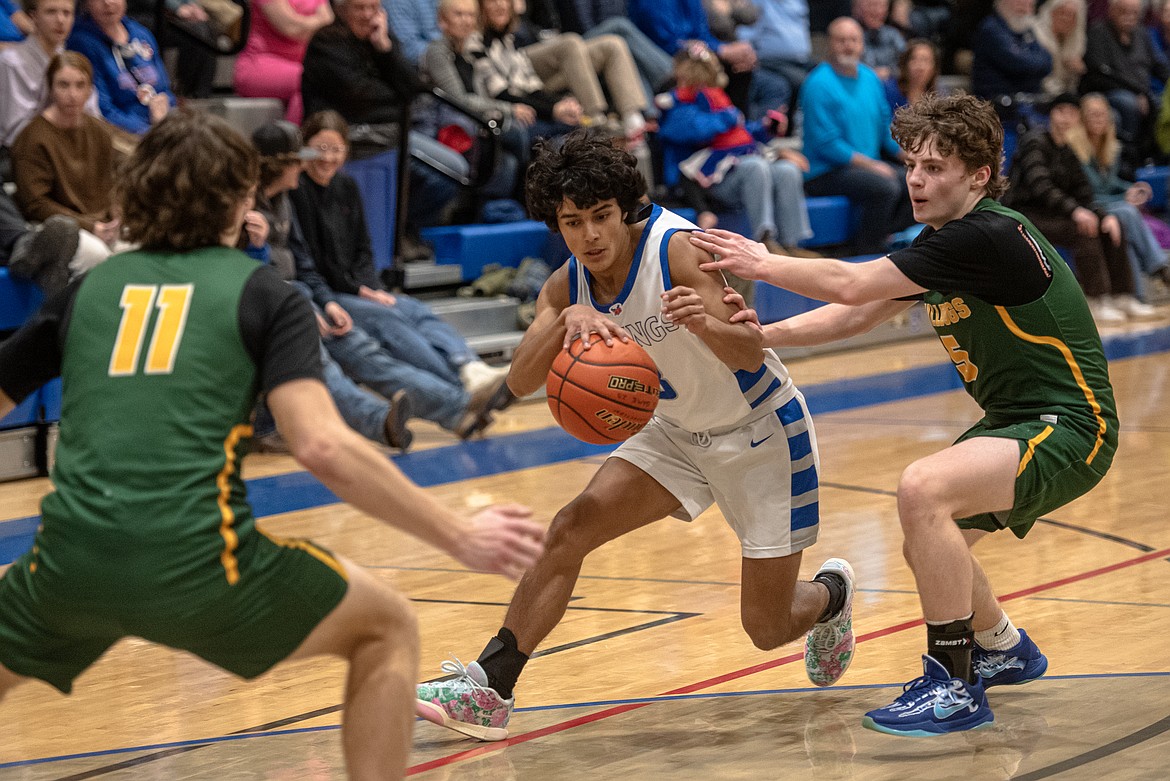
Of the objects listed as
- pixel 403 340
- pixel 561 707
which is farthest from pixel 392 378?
pixel 561 707

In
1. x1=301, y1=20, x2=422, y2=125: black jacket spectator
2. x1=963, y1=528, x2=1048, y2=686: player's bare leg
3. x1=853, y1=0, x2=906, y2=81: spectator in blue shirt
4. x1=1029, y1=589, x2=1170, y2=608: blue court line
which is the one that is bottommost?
x1=853, y1=0, x2=906, y2=81: spectator in blue shirt

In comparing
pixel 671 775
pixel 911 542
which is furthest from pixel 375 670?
pixel 911 542

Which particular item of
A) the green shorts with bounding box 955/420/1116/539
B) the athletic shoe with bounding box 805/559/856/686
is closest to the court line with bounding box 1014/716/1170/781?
the green shorts with bounding box 955/420/1116/539

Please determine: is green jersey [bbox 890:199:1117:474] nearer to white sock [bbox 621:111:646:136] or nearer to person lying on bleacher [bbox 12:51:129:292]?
person lying on bleacher [bbox 12:51:129:292]

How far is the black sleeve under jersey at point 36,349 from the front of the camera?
2.93 m

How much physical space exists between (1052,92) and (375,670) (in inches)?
515

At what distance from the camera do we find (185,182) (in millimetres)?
2871

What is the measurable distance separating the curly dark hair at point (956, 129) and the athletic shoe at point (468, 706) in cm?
185

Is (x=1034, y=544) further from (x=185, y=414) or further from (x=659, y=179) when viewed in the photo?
(x=659, y=179)

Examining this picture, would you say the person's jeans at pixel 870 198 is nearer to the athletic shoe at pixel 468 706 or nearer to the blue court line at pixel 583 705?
the blue court line at pixel 583 705

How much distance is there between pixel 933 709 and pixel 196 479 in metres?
2.11

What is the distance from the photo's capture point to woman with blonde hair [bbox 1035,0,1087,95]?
48.7 feet

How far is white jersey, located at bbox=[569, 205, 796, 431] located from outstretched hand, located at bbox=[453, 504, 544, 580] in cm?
140

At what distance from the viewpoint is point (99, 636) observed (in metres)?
2.90
